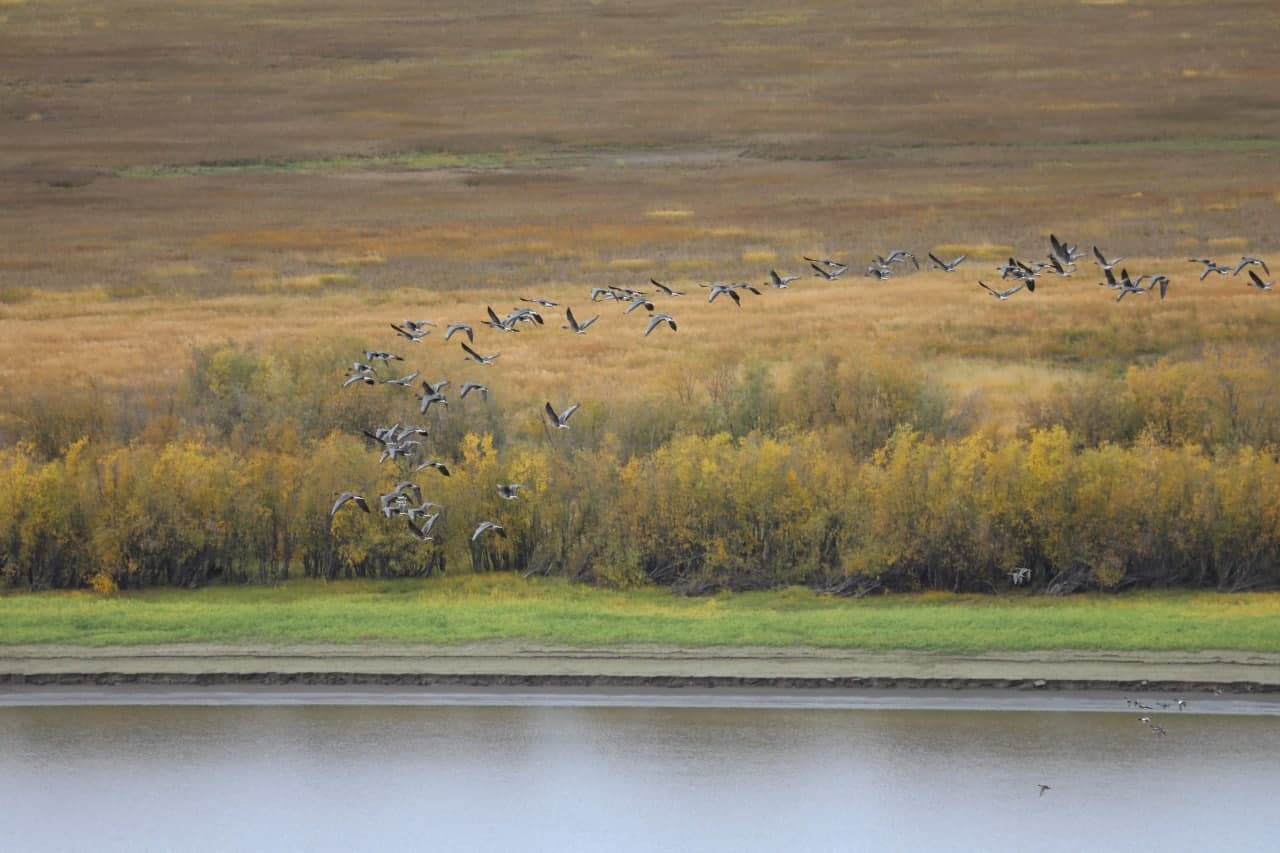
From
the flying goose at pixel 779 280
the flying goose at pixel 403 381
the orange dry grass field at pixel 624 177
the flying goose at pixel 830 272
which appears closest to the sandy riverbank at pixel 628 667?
the flying goose at pixel 403 381

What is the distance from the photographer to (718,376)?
4303cm

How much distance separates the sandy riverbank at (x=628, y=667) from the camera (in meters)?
29.0

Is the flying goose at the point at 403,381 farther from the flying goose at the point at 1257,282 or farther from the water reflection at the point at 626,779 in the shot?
the flying goose at the point at 1257,282

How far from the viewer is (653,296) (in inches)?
2579

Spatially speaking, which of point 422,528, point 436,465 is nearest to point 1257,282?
point 436,465

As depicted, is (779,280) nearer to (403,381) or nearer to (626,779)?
(403,381)

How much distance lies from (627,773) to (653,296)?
132 ft

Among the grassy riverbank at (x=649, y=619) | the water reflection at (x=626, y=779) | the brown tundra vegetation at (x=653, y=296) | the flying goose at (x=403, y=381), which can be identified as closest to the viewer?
Result: the water reflection at (x=626, y=779)

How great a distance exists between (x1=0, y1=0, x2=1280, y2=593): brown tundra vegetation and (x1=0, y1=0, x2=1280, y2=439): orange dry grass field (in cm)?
44

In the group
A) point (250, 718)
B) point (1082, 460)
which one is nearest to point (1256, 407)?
point (1082, 460)

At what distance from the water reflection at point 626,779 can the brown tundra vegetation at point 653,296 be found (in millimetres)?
5999

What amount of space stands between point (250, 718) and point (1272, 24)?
145 m

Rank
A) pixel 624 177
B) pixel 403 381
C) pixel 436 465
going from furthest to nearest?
pixel 624 177 < pixel 436 465 < pixel 403 381

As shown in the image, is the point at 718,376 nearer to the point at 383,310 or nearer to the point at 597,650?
the point at 597,650
